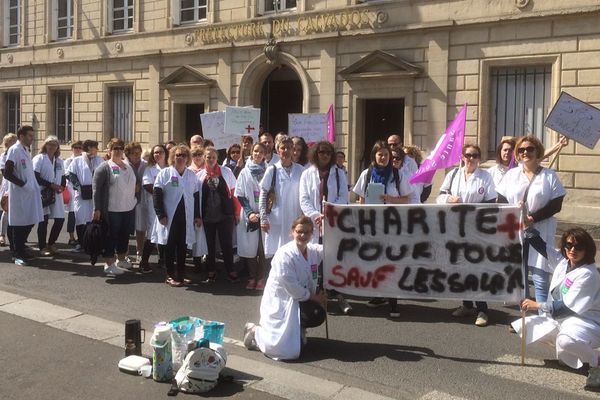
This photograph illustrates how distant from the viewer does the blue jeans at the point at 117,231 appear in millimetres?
9062

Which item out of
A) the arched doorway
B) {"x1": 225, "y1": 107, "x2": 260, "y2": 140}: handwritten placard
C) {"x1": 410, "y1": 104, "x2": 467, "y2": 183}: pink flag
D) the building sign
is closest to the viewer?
{"x1": 410, "y1": 104, "x2": 467, "y2": 183}: pink flag

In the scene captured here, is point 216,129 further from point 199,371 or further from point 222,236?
point 199,371

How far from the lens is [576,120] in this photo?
7391mm

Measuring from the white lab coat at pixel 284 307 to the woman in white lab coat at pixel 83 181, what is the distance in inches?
235

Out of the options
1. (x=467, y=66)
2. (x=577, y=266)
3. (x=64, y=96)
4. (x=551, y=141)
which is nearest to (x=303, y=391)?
(x=577, y=266)

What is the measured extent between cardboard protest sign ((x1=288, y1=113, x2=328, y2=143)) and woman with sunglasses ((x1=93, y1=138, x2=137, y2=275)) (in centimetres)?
351

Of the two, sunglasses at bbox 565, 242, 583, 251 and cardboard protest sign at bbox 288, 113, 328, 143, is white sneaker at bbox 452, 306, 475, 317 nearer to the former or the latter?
sunglasses at bbox 565, 242, 583, 251

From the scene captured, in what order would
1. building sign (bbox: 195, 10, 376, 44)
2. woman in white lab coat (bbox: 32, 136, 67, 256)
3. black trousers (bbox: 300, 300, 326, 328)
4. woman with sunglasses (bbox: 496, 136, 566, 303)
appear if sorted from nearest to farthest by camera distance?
black trousers (bbox: 300, 300, 326, 328), woman with sunglasses (bbox: 496, 136, 566, 303), woman in white lab coat (bbox: 32, 136, 67, 256), building sign (bbox: 195, 10, 376, 44)

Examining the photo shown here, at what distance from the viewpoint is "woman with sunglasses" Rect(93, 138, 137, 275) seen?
891 centimetres

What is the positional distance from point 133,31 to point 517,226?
18.5m

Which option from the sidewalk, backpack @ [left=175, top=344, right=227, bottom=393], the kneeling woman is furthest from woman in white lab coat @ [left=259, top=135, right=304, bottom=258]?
backpack @ [left=175, top=344, right=227, bottom=393]

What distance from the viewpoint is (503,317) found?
23.2ft

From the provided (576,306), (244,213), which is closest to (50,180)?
(244,213)

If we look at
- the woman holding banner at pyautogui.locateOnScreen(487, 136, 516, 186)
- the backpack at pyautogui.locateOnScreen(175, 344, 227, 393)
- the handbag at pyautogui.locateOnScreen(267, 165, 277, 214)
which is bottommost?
the backpack at pyautogui.locateOnScreen(175, 344, 227, 393)
